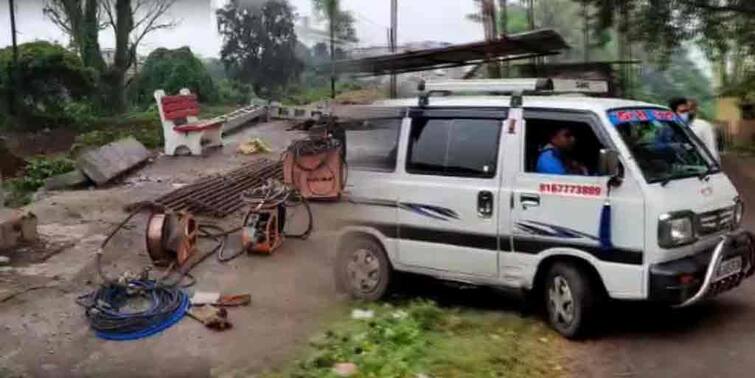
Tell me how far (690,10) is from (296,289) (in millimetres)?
6898

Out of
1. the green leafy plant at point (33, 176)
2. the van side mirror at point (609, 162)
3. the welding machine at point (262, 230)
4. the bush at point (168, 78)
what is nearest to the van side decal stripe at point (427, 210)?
the van side mirror at point (609, 162)

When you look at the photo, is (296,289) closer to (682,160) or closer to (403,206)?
(403,206)

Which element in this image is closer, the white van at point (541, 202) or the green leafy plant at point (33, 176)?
the white van at point (541, 202)

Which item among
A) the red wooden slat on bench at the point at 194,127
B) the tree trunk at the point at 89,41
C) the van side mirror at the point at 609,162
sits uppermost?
the tree trunk at the point at 89,41

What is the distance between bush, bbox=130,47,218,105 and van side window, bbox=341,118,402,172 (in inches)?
393

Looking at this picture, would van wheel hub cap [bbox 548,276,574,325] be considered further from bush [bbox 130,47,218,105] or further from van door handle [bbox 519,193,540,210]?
bush [bbox 130,47,218,105]

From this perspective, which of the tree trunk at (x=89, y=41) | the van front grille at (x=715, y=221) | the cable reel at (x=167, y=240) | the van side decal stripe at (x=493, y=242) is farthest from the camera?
the tree trunk at (x=89, y=41)

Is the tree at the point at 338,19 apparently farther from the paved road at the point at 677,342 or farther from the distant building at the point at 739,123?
the distant building at the point at 739,123

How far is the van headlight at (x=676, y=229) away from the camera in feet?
15.3

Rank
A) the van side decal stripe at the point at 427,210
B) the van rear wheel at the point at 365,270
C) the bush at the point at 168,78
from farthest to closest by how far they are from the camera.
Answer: the bush at the point at 168,78
the van rear wheel at the point at 365,270
the van side decal stripe at the point at 427,210

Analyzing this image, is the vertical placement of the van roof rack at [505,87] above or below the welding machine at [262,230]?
above

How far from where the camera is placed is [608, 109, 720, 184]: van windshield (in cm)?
493

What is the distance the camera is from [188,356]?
5250 mm

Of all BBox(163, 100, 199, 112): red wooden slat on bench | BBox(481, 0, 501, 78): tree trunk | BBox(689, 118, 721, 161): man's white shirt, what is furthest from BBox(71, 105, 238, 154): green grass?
BBox(689, 118, 721, 161): man's white shirt
